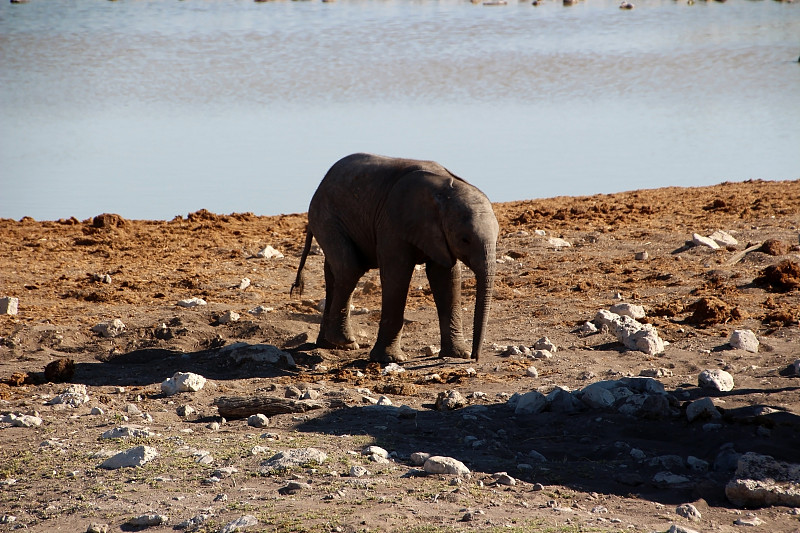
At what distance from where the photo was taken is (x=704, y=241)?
47.5 ft

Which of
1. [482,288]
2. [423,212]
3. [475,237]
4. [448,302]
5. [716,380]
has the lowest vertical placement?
[716,380]

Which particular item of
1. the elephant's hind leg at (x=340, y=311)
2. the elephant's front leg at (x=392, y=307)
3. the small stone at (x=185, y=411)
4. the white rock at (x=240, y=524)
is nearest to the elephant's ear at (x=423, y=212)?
the elephant's front leg at (x=392, y=307)

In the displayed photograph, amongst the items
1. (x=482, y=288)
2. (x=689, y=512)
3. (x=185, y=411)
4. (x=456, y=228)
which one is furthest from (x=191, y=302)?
(x=689, y=512)

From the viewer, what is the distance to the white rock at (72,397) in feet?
28.3

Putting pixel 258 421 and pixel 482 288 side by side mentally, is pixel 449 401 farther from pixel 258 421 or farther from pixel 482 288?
pixel 258 421

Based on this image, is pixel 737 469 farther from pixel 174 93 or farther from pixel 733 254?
pixel 174 93

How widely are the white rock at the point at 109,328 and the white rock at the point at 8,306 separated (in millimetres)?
1453

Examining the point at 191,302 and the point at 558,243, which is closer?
the point at 191,302

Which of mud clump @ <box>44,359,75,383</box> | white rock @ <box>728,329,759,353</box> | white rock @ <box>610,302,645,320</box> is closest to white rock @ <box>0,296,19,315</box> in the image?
mud clump @ <box>44,359,75,383</box>

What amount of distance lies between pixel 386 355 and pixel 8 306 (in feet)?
16.3

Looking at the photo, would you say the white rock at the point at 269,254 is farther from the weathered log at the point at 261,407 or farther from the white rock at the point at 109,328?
the weathered log at the point at 261,407

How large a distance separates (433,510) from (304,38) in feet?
129

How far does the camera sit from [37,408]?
852cm

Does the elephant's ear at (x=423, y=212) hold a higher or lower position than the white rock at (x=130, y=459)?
higher
